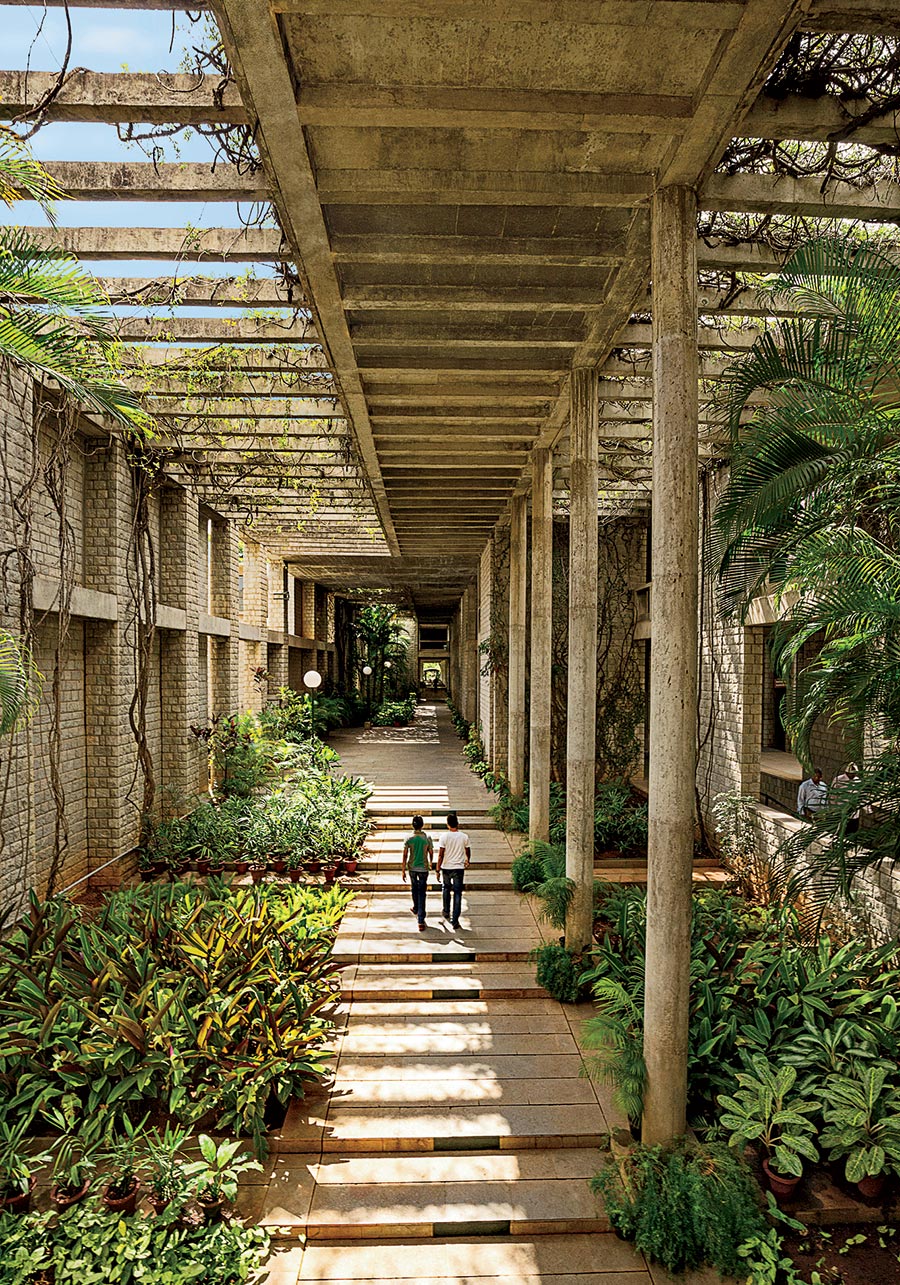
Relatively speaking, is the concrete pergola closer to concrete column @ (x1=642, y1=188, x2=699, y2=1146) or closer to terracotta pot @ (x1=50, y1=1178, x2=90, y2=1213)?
concrete column @ (x1=642, y1=188, x2=699, y2=1146)

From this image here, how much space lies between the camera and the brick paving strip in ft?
10.9

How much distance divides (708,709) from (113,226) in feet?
25.6

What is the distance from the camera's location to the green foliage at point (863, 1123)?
3.42m

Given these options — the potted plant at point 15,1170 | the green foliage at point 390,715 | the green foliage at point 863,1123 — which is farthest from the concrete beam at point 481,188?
the green foliage at point 390,715

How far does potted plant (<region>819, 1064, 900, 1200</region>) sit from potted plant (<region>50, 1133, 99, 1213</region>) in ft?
10.9

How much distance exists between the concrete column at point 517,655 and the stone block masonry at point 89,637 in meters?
4.12

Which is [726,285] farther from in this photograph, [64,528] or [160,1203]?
[160,1203]

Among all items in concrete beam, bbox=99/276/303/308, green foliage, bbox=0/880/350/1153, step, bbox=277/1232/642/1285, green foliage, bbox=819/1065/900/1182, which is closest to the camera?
step, bbox=277/1232/642/1285

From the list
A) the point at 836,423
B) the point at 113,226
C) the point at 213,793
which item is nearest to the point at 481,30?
the point at 836,423

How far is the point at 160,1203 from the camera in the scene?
3.26m

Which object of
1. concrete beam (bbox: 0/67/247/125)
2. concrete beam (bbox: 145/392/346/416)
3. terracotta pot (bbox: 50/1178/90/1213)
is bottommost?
terracotta pot (bbox: 50/1178/90/1213)

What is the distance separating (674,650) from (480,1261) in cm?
278

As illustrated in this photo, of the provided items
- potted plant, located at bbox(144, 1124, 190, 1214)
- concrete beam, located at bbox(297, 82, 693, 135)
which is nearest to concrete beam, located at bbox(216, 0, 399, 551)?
concrete beam, located at bbox(297, 82, 693, 135)

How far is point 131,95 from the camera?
3.18 meters
